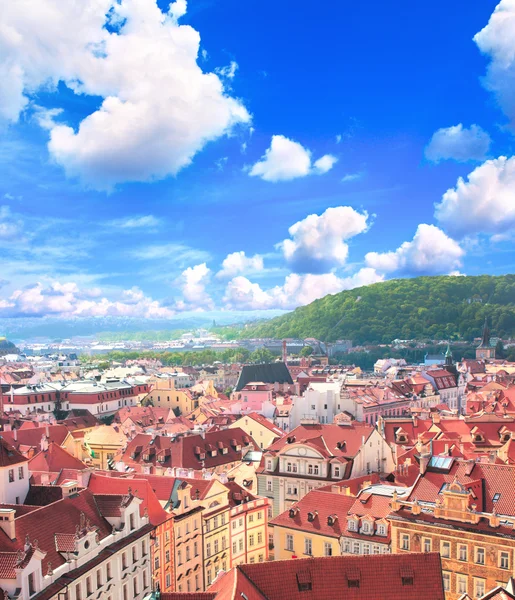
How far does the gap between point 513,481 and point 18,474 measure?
107 ft

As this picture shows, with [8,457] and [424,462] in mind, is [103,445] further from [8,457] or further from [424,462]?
[424,462]

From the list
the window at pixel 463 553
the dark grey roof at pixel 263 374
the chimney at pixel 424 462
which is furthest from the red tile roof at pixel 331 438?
the dark grey roof at pixel 263 374

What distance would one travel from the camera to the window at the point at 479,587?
37.1 metres

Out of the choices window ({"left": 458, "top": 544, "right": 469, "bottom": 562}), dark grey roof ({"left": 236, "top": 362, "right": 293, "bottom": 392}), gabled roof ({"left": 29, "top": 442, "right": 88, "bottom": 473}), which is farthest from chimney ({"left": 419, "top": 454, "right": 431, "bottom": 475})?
dark grey roof ({"left": 236, "top": 362, "right": 293, "bottom": 392})

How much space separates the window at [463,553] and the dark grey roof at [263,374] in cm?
10950

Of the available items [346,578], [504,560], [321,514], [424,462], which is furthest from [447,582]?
[346,578]

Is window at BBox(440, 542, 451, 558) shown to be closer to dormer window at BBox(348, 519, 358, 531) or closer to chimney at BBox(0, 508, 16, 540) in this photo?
dormer window at BBox(348, 519, 358, 531)

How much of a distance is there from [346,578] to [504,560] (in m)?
13.8

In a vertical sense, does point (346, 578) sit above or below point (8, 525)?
below

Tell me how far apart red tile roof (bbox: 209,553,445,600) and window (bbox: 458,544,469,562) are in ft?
35.0

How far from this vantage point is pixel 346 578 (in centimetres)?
2820

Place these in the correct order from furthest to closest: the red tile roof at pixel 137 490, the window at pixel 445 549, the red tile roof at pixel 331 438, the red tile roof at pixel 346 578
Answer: the red tile roof at pixel 331 438, the red tile roof at pixel 137 490, the window at pixel 445 549, the red tile roof at pixel 346 578

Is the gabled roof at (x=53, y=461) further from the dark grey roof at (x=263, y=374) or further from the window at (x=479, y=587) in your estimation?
the dark grey roof at (x=263, y=374)

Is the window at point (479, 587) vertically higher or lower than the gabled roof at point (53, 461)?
lower
